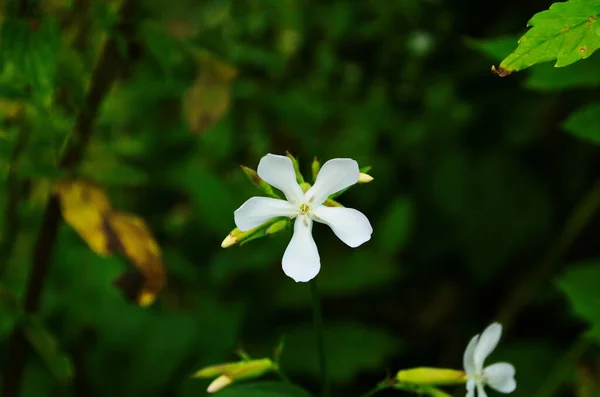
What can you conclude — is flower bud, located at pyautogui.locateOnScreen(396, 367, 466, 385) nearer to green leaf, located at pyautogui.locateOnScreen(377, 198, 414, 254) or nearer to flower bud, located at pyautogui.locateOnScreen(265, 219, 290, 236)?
flower bud, located at pyautogui.locateOnScreen(265, 219, 290, 236)

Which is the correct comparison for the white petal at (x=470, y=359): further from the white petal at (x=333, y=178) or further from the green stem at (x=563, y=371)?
the green stem at (x=563, y=371)

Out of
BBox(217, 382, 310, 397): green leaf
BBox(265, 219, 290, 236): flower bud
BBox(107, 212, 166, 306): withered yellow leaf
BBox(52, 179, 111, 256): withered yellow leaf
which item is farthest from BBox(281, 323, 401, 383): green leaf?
BBox(265, 219, 290, 236): flower bud

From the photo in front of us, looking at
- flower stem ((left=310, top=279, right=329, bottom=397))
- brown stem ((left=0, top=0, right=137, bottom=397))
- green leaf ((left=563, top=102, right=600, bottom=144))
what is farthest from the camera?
brown stem ((left=0, top=0, right=137, bottom=397))

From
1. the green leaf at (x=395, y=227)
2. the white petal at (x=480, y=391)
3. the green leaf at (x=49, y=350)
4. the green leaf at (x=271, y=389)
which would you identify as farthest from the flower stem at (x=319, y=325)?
the green leaf at (x=395, y=227)

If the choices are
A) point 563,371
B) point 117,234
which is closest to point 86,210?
point 117,234

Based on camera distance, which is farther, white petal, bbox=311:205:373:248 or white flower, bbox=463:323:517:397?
white flower, bbox=463:323:517:397

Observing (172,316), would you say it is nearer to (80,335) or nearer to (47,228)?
(80,335)

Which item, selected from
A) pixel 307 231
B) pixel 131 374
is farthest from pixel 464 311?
pixel 307 231
